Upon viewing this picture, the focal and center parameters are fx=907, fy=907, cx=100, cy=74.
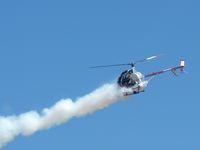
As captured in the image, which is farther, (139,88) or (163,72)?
(163,72)

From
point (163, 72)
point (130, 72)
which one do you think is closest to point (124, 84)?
point (130, 72)

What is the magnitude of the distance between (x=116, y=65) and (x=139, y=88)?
556 centimetres

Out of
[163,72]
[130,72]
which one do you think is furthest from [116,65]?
[163,72]

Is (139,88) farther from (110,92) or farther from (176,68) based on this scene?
(176,68)

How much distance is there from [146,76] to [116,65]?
870cm

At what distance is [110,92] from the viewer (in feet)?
495

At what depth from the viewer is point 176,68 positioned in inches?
6363

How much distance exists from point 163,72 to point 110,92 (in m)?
13.8

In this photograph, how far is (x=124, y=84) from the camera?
149 meters

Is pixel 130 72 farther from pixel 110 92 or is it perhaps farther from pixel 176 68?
pixel 176 68

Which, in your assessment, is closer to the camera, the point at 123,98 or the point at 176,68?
the point at 123,98

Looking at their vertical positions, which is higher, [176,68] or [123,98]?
[176,68]

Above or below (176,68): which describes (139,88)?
below

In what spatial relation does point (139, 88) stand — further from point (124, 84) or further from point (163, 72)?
point (163, 72)
